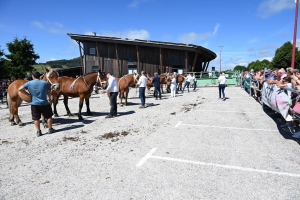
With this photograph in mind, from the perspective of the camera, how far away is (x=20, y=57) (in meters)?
34.1

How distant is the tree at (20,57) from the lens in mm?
33031

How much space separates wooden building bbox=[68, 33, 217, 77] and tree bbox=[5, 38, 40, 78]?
1242 centimetres

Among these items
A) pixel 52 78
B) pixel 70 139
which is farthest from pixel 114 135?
pixel 52 78

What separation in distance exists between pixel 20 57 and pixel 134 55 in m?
21.5

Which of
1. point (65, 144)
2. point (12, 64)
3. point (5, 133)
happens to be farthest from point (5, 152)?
point (12, 64)

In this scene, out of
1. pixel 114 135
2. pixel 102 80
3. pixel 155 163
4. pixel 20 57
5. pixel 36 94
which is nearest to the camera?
pixel 155 163

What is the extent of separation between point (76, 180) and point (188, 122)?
4.84m

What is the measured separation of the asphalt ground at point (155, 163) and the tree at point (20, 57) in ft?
106

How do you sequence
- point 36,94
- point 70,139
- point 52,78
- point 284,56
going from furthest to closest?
1. point 284,56
2. point 52,78
3. point 36,94
4. point 70,139

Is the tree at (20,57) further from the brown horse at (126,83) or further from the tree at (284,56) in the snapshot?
the tree at (284,56)

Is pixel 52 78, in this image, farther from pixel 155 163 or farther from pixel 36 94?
pixel 155 163

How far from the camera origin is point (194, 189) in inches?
120

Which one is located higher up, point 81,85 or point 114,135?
point 81,85

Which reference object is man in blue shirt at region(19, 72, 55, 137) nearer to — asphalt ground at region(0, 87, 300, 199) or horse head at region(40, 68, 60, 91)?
asphalt ground at region(0, 87, 300, 199)
